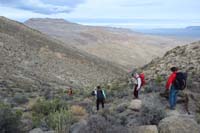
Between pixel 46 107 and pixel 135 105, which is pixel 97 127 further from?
pixel 46 107

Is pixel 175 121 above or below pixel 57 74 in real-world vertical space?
above

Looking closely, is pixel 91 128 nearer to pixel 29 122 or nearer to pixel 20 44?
pixel 29 122

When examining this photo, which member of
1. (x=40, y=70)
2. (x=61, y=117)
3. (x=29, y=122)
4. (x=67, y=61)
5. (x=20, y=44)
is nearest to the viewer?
(x=61, y=117)

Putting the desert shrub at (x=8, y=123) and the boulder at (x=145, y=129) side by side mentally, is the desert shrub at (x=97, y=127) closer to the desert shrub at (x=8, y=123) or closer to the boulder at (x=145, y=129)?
the boulder at (x=145, y=129)

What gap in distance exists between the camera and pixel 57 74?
5359 cm

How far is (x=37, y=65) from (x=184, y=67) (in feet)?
107

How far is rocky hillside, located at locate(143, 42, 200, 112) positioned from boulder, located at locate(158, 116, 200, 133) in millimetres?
6908

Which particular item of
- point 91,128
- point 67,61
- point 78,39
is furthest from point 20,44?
point 78,39

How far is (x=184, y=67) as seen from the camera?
24031 millimetres

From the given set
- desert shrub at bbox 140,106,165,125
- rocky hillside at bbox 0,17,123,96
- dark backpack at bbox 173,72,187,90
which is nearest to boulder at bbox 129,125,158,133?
desert shrub at bbox 140,106,165,125

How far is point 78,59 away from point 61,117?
183 feet

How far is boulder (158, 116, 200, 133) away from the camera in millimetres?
9172

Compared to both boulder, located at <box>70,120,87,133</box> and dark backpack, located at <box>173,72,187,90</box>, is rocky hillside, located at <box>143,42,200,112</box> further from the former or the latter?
boulder, located at <box>70,120,87,133</box>

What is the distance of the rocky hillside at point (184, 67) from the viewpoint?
1855 centimetres
